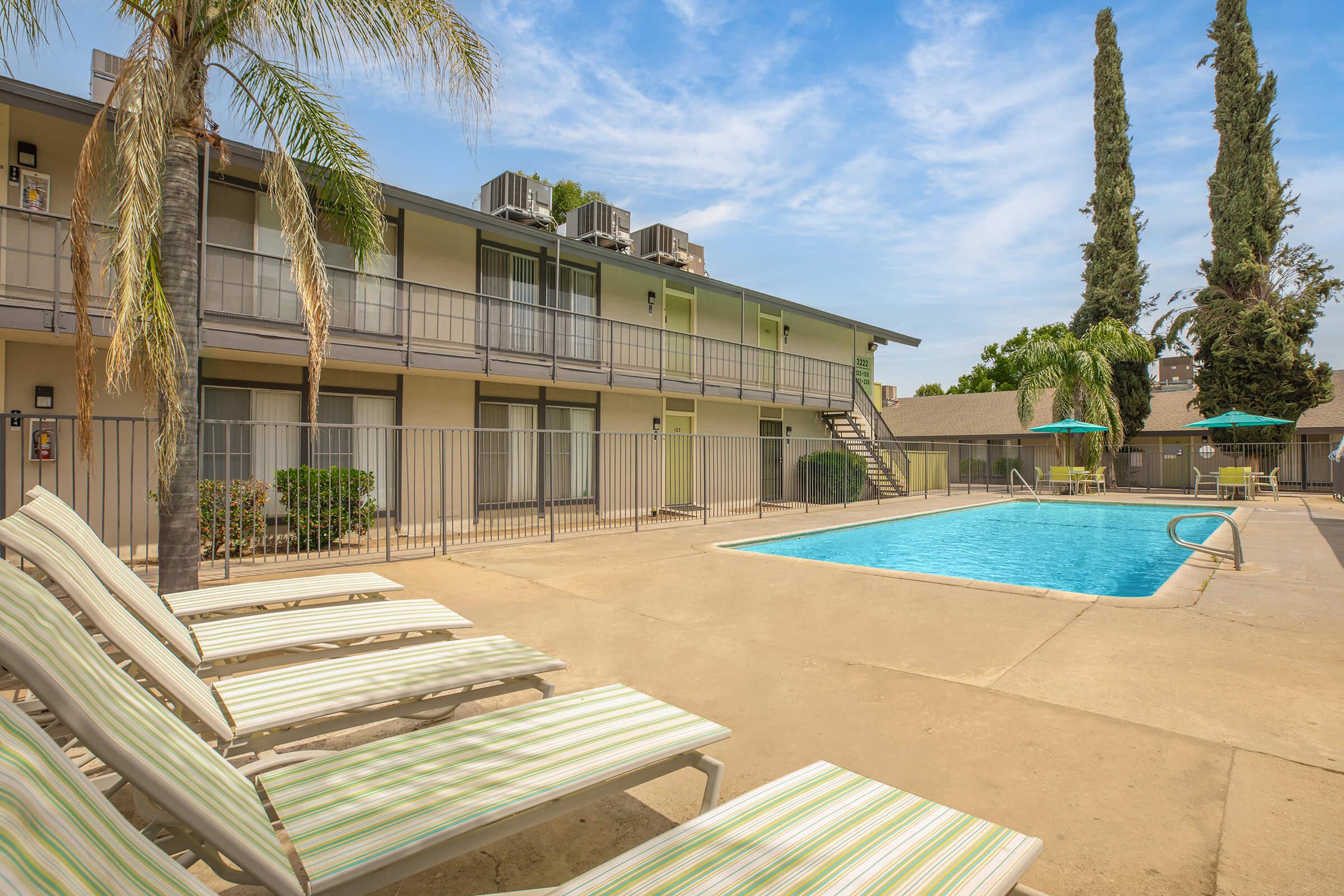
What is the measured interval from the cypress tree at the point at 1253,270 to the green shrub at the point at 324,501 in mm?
30013

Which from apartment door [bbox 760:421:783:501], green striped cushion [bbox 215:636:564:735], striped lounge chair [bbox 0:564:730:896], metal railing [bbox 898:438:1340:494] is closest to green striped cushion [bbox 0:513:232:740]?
green striped cushion [bbox 215:636:564:735]

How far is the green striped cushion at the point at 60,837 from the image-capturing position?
0.81 metres

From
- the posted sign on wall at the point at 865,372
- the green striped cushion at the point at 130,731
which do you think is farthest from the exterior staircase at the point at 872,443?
the green striped cushion at the point at 130,731

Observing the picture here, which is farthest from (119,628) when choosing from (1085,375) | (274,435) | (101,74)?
(1085,375)

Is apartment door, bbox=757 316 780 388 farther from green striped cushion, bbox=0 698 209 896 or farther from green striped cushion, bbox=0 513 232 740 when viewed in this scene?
A: green striped cushion, bbox=0 698 209 896

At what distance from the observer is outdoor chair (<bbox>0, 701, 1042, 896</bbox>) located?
88cm

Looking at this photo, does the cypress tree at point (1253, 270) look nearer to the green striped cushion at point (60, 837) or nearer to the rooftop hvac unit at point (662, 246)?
the rooftop hvac unit at point (662, 246)

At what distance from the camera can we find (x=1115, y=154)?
27.5 metres

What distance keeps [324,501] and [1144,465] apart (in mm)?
31531

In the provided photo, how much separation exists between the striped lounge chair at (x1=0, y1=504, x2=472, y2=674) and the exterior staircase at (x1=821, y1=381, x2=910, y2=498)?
17.3 metres

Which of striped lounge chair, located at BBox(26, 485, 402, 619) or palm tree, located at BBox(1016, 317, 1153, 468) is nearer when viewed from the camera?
striped lounge chair, located at BBox(26, 485, 402, 619)

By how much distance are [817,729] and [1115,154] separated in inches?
1290

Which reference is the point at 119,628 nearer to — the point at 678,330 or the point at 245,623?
the point at 245,623

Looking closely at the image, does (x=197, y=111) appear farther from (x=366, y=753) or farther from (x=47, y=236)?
(x=366, y=753)
